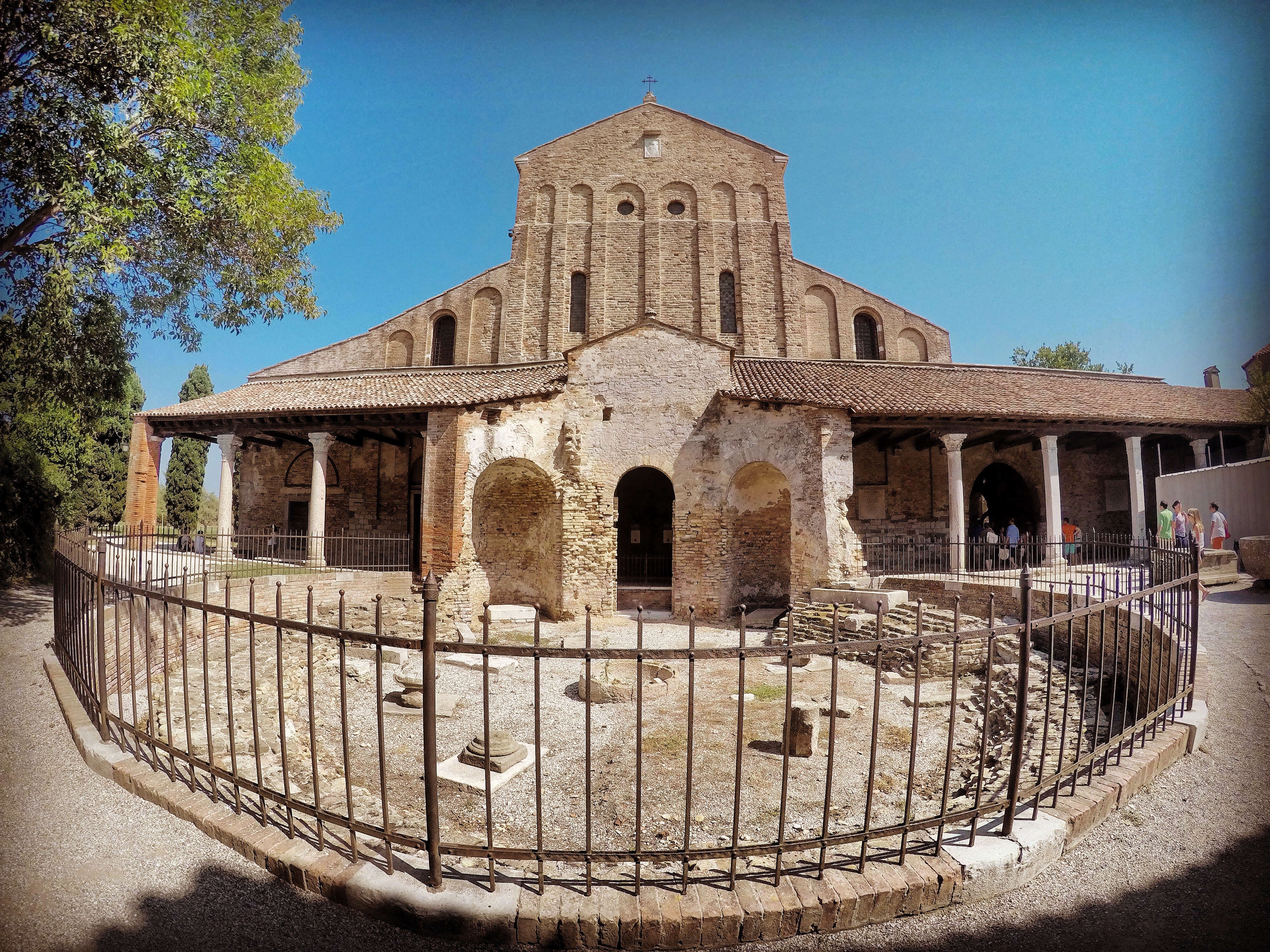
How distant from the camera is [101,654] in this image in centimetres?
425

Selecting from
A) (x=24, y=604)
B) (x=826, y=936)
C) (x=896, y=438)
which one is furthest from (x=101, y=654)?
(x=896, y=438)

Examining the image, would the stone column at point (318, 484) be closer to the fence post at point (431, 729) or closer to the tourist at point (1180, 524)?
the fence post at point (431, 729)

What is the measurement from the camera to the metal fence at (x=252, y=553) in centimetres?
1018

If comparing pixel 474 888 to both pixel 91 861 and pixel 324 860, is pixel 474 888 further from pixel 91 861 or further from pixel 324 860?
pixel 91 861

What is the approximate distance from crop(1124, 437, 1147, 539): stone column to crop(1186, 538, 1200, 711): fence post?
1281 cm

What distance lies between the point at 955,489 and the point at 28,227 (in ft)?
59.2

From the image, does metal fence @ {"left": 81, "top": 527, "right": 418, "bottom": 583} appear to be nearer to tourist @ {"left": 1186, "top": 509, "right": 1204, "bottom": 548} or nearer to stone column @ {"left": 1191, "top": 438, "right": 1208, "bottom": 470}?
tourist @ {"left": 1186, "top": 509, "right": 1204, "bottom": 548}

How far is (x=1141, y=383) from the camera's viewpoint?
18641 mm

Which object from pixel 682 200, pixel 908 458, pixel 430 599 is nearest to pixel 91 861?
pixel 430 599

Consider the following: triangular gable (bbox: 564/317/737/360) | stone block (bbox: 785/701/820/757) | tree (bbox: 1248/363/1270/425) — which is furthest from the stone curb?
triangular gable (bbox: 564/317/737/360)

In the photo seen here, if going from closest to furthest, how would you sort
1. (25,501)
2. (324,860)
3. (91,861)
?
(324,860) → (91,861) → (25,501)

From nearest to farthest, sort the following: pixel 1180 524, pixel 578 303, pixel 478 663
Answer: pixel 478 663 < pixel 1180 524 < pixel 578 303

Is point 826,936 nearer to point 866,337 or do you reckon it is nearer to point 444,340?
point 444,340

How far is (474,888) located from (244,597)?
30.1 feet
